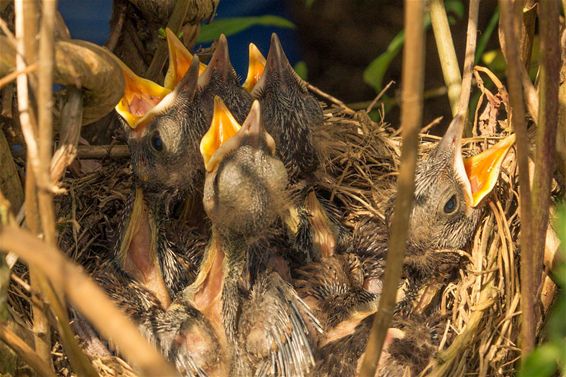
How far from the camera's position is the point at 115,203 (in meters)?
1.77

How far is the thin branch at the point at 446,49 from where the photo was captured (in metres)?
1.57

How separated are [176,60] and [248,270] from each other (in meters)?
0.52

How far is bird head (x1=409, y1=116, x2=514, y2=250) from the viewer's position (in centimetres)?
148

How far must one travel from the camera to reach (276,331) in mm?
1323

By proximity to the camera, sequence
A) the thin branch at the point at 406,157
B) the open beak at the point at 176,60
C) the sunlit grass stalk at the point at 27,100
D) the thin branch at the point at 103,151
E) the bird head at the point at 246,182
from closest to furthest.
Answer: the thin branch at the point at 406,157
the sunlit grass stalk at the point at 27,100
the bird head at the point at 246,182
the open beak at the point at 176,60
the thin branch at the point at 103,151

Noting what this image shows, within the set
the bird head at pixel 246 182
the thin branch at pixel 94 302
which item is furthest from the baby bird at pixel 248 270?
the thin branch at pixel 94 302

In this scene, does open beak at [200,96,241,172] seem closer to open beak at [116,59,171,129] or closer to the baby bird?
the baby bird

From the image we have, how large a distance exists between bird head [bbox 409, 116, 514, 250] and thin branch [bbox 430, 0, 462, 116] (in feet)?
0.36

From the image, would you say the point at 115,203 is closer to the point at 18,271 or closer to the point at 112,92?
the point at 18,271

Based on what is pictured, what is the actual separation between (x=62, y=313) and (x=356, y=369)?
52 cm

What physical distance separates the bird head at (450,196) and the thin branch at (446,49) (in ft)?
0.36

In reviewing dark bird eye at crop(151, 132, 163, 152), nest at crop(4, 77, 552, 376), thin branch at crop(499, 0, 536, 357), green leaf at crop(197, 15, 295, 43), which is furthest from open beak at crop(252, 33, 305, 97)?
thin branch at crop(499, 0, 536, 357)

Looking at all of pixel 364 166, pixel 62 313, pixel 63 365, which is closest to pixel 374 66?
pixel 364 166

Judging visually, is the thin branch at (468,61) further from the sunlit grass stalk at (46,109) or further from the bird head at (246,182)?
the sunlit grass stalk at (46,109)
